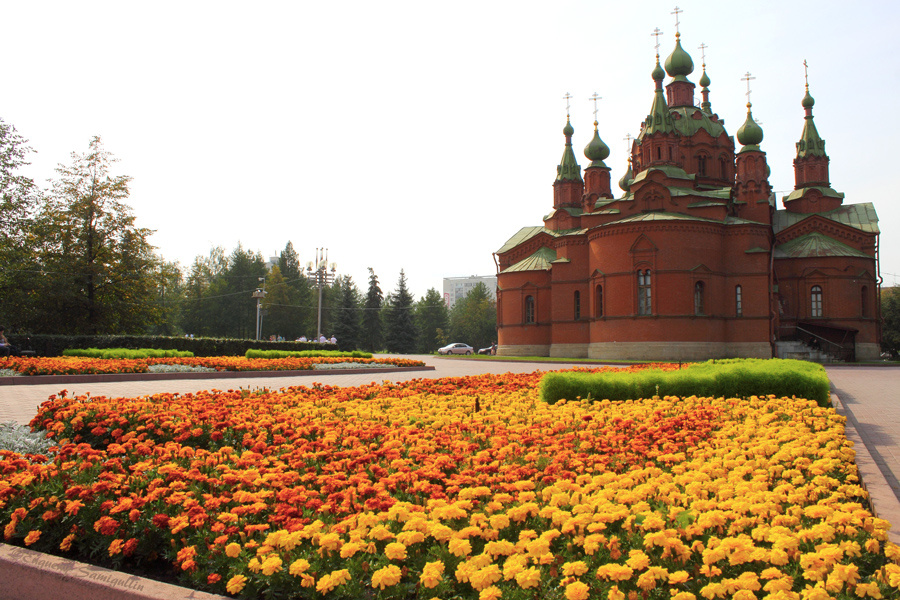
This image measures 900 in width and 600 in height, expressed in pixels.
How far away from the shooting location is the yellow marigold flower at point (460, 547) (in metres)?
3.02

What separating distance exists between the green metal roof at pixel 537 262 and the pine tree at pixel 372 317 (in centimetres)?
2738

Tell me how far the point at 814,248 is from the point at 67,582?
3881cm

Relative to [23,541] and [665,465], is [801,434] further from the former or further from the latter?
Result: [23,541]

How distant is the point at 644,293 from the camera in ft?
100

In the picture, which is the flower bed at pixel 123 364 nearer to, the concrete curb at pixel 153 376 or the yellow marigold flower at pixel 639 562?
the concrete curb at pixel 153 376

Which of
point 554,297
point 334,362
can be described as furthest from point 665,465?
point 554,297

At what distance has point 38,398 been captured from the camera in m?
10.8

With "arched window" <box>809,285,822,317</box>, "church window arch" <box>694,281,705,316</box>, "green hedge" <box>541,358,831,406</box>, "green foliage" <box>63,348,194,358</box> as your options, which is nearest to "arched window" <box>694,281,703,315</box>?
"church window arch" <box>694,281,705,316</box>

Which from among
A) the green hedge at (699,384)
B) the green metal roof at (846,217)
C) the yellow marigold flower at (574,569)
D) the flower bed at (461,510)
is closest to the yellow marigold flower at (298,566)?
the flower bed at (461,510)

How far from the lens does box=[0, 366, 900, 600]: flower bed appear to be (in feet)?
9.46

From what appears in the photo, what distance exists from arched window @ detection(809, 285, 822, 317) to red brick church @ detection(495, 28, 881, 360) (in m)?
0.07

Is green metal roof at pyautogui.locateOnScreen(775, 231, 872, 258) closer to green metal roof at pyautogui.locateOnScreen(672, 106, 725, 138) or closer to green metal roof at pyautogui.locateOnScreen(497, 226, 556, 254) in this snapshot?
green metal roof at pyautogui.locateOnScreen(672, 106, 725, 138)

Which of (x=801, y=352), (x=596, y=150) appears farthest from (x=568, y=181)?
(x=801, y=352)

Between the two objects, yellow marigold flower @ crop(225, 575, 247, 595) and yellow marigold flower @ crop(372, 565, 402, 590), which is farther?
yellow marigold flower @ crop(225, 575, 247, 595)
